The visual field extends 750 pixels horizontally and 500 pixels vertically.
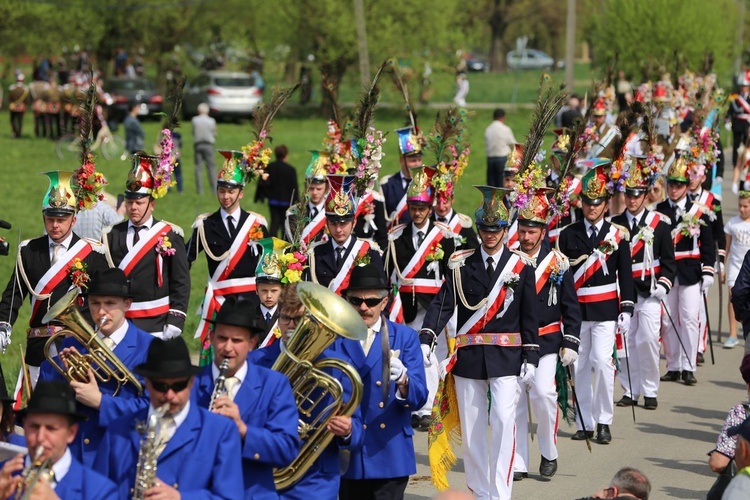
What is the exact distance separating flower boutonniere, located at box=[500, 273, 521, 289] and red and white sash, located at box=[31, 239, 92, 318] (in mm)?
→ 3142

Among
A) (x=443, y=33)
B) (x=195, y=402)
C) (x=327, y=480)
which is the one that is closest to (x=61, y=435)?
(x=195, y=402)

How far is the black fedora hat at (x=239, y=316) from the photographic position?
21.5 feet

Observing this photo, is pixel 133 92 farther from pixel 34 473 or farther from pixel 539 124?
pixel 34 473

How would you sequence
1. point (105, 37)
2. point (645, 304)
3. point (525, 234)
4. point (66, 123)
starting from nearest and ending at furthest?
point (525, 234), point (645, 304), point (66, 123), point (105, 37)

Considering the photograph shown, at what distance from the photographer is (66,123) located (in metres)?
39.1

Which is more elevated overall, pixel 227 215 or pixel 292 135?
pixel 227 215

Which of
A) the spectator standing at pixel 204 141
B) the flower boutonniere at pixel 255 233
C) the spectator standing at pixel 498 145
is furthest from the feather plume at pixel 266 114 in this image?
the spectator standing at pixel 204 141

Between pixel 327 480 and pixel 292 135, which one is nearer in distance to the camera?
pixel 327 480

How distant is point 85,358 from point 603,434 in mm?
5865

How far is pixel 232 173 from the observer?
12.4 metres

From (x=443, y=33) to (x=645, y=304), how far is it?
32.8 metres

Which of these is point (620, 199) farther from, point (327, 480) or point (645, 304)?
point (327, 480)

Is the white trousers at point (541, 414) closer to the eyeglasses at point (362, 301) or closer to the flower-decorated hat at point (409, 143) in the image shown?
the eyeglasses at point (362, 301)

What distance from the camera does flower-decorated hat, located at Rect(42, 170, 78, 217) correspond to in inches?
418
